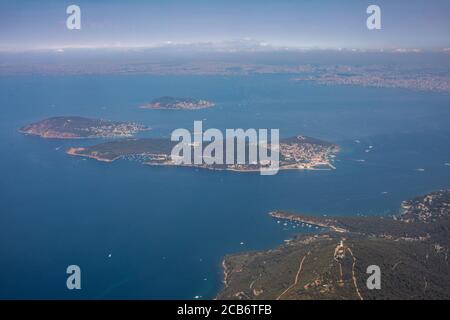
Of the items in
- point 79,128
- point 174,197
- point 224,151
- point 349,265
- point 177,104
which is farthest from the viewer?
point 177,104

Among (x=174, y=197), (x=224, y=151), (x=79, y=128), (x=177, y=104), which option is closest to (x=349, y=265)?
(x=174, y=197)

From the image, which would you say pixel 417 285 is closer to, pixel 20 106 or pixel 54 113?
pixel 54 113

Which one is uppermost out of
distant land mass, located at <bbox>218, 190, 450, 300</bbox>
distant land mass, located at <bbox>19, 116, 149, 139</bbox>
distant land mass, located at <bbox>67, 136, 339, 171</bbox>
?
distant land mass, located at <bbox>19, 116, 149, 139</bbox>

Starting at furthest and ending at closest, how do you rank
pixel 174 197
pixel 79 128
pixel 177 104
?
pixel 177 104 → pixel 79 128 → pixel 174 197

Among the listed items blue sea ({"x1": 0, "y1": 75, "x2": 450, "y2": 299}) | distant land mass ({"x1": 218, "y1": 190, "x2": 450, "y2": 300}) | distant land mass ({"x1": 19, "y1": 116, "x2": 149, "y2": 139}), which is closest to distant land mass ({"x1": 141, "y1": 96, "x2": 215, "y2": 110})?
blue sea ({"x1": 0, "y1": 75, "x2": 450, "y2": 299})

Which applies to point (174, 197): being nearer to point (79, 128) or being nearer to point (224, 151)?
point (224, 151)

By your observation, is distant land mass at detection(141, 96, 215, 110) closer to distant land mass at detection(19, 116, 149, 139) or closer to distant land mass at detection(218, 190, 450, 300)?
distant land mass at detection(19, 116, 149, 139)

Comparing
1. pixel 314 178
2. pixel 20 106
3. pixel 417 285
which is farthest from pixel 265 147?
pixel 20 106
